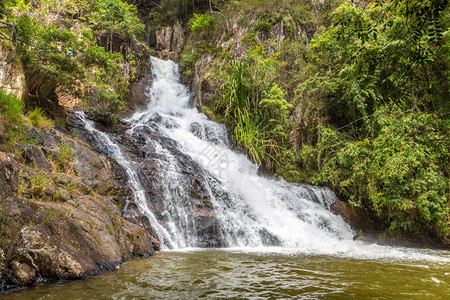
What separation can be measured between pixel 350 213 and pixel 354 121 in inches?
123

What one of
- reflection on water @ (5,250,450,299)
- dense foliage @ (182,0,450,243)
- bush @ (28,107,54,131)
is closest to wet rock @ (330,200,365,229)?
dense foliage @ (182,0,450,243)

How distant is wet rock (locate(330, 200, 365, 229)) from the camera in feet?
31.4

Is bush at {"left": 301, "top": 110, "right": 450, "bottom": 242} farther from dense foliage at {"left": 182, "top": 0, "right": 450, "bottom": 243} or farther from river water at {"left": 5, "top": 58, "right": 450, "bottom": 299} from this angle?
river water at {"left": 5, "top": 58, "right": 450, "bottom": 299}

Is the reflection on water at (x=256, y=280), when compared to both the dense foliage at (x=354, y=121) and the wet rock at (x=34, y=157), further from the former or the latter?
the dense foliage at (x=354, y=121)

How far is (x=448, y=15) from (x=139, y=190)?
9.29 m

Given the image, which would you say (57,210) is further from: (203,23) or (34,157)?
(203,23)

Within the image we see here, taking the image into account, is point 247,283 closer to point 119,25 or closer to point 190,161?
point 190,161

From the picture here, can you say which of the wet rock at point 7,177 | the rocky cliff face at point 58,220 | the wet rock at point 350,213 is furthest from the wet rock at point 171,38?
the wet rock at point 7,177

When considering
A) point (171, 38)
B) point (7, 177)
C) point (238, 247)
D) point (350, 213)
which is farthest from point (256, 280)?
point (171, 38)

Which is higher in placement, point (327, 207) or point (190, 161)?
point (190, 161)

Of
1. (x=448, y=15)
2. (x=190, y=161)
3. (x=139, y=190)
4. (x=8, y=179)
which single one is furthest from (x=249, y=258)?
(x=448, y=15)

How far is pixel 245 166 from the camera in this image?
40.1 ft

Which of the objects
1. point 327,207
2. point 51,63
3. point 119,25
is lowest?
point 327,207

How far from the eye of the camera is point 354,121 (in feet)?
33.1
